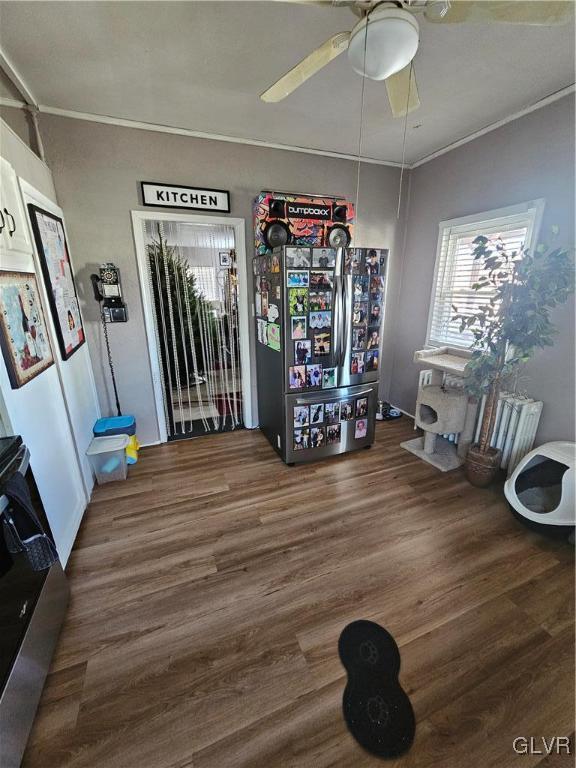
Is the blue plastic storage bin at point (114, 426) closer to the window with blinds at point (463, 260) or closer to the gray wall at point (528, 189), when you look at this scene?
the window with blinds at point (463, 260)

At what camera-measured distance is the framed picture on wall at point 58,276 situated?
1.90 meters

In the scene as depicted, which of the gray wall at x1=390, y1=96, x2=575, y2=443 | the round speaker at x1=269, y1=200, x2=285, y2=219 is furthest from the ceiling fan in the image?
the round speaker at x1=269, y1=200, x2=285, y2=219

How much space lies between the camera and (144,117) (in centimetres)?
235

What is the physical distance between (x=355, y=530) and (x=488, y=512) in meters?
0.99

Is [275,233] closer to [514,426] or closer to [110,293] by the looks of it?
[110,293]

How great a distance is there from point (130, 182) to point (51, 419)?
1.98 m

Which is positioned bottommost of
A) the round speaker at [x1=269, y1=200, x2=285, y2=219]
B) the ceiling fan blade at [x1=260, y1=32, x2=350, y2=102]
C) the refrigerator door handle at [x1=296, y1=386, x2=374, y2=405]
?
the refrigerator door handle at [x1=296, y1=386, x2=374, y2=405]

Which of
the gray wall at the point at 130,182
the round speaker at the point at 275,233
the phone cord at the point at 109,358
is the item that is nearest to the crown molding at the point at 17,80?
the gray wall at the point at 130,182

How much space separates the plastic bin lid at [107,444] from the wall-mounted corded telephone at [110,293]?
985mm

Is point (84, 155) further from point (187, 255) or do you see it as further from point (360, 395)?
point (360, 395)

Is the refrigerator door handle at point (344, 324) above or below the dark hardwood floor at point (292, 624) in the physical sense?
above

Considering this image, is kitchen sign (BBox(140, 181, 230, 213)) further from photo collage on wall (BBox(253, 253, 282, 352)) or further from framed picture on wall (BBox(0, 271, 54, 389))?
framed picture on wall (BBox(0, 271, 54, 389))

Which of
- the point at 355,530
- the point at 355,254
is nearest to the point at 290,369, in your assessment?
the point at 355,254

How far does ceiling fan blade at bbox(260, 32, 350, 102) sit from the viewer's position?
1237 millimetres
